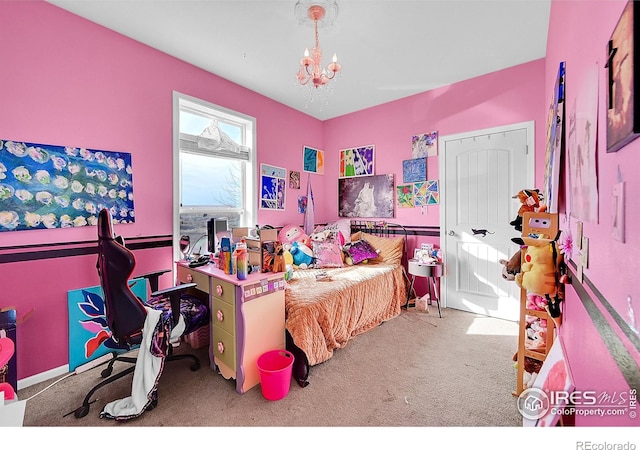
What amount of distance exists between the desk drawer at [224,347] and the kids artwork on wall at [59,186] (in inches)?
52.3

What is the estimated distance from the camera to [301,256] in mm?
3328

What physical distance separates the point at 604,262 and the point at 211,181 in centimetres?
325

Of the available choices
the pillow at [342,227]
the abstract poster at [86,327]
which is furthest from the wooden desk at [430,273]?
the abstract poster at [86,327]

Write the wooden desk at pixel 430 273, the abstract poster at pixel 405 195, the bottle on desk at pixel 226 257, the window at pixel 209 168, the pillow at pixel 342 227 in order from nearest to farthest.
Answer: the bottle on desk at pixel 226 257, the window at pixel 209 168, the wooden desk at pixel 430 273, the abstract poster at pixel 405 195, the pillow at pixel 342 227

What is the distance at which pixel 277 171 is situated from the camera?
3.79 m

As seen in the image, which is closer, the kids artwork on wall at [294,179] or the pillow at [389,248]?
the pillow at [389,248]

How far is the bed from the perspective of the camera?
→ 2.12 meters

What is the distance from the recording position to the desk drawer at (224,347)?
194cm

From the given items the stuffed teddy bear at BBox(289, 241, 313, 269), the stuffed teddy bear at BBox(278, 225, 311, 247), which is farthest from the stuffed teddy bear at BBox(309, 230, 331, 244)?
the stuffed teddy bear at BBox(289, 241, 313, 269)

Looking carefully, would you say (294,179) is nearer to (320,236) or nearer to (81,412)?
(320,236)

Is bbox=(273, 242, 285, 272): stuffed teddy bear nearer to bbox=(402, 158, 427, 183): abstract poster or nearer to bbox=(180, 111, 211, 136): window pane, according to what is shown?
bbox=(180, 111, 211, 136): window pane

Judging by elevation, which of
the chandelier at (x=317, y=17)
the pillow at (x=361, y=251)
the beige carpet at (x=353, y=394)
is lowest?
the beige carpet at (x=353, y=394)

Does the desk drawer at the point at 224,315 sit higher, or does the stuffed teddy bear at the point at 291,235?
the stuffed teddy bear at the point at 291,235

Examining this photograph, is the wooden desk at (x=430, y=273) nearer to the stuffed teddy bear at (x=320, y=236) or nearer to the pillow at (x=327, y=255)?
the pillow at (x=327, y=255)
